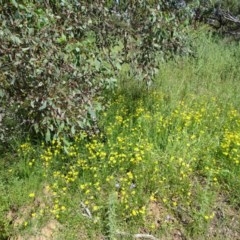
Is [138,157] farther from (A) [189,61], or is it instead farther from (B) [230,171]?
(A) [189,61]

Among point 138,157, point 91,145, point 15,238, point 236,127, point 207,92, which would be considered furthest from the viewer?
point 207,92

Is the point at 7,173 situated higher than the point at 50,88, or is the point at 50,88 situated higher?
the point at 50,88

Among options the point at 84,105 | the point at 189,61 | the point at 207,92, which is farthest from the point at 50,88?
the point at 189,61

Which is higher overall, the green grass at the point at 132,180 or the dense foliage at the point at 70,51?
the dense foliage at the point at 70,51

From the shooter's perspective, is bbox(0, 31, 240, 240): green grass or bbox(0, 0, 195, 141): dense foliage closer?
bbox(0, 0, 195, 141): dense foliage

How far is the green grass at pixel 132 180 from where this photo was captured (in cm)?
270

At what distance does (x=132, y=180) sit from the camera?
3.05 metres

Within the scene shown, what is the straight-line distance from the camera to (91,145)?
3.35m

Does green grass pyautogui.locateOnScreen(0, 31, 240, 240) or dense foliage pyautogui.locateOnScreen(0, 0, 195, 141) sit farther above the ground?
dense foliage pyautogui.locateOnScreen(0, 0, 195, 141)

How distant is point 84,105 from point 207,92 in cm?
250

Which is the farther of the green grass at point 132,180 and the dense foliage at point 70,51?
the green grass at point 132,180

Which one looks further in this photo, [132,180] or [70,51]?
[132,180]

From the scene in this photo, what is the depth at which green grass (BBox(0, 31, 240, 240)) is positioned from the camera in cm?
270

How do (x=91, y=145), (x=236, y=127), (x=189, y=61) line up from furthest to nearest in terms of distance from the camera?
(x=189, y=61) < (x=236, y=127) < (x=91, y=145)
